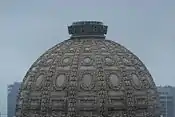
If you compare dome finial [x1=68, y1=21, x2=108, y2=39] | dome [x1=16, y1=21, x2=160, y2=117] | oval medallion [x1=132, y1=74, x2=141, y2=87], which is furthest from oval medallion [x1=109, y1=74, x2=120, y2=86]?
dome finial [x1=68, y1=21, x2=108, y2=39]

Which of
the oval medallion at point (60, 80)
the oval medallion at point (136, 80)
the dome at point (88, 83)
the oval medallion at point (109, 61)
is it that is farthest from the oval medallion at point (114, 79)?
the oval medallion at point (60, 80)

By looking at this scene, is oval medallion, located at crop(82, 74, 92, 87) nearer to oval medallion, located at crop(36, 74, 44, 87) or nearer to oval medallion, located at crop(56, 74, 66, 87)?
oval medallion, located at crop(56, 74, 66, 87)

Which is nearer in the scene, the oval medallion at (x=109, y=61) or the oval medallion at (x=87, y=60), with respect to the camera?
the oval medallion at (x=87, y=60)

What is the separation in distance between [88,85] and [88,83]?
14 centimetres

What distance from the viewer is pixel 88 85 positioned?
1480 inches

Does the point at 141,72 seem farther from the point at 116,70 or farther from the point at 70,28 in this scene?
the point at 70,28

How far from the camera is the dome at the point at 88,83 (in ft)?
123

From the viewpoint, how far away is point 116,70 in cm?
3853

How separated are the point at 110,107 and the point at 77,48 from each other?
493 centimetres

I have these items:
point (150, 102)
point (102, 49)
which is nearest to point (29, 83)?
point (102, 49)

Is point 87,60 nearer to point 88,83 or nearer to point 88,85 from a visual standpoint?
point 88,83

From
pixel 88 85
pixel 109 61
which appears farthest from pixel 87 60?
pixel 88 85

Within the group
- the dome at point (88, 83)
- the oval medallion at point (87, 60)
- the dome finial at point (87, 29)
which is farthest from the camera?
the dome finial at point (87, 29)

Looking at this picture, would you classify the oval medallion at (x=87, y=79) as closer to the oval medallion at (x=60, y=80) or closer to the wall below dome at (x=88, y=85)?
the wall below dome at (x=88, y=85)
